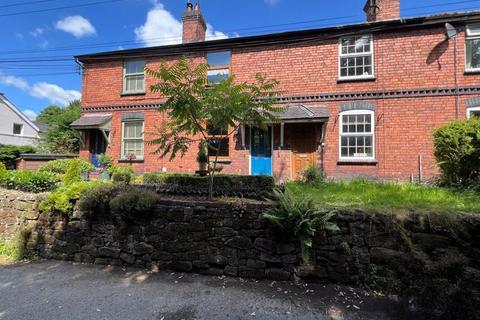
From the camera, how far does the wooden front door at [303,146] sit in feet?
37.4

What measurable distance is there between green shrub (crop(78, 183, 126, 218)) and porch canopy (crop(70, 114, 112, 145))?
29.0 feet

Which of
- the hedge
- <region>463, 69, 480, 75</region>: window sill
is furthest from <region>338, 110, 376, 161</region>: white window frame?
the hedge

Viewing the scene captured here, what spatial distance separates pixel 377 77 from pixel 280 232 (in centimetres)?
899

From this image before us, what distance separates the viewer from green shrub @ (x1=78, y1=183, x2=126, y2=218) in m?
5.36

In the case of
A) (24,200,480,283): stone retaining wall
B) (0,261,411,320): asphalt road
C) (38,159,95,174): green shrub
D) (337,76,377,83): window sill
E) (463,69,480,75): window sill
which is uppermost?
(337,76,377,83): window sill

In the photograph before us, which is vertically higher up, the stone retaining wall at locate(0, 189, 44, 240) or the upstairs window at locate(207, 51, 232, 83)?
the upstairs window at locate(207, 51, 232, 83)

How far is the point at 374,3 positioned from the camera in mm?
11773

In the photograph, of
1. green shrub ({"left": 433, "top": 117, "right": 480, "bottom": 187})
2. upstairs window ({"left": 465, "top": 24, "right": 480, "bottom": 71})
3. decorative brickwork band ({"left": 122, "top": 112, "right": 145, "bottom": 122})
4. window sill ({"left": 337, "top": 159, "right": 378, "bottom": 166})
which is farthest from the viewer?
decorative brickwork band ({"left": 122, "top": 112, "right": 145, "bottom": 122})

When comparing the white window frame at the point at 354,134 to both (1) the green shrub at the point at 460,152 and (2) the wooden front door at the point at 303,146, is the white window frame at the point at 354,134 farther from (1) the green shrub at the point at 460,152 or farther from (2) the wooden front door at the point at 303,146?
(1) the green shrub at the point at 460,152

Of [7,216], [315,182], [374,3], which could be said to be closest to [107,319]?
[7,216]

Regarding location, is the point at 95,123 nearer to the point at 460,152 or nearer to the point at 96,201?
the point at 96,201

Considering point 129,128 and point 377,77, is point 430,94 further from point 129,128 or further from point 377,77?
point 129,128

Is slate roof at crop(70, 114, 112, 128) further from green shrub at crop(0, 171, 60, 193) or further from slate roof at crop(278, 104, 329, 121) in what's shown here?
slate roof at crop(278, 104, 329, 121)

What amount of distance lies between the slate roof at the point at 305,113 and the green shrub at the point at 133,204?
652 cm
